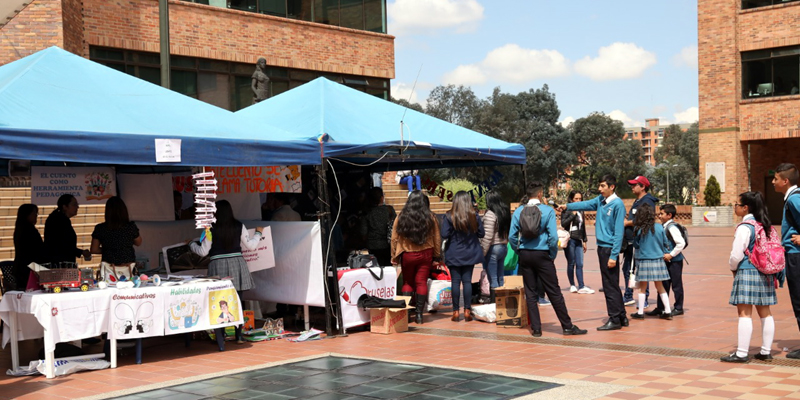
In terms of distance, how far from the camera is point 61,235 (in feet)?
30.5

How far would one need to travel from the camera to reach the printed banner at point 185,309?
8.93 metres

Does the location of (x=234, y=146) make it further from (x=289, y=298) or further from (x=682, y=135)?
(x=682, y=135)

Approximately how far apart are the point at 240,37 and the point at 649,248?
727 inches

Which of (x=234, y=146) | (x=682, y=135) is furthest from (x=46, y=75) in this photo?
(x=682, y=135)

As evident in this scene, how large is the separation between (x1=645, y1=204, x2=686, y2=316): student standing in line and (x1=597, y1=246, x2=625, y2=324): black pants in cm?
102

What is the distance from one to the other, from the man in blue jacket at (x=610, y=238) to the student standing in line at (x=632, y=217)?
53cm

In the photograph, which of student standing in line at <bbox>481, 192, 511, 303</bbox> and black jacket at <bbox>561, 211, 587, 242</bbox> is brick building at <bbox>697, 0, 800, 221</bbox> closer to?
black jacket at <bbox>561, 211, 587, 242</bbox>

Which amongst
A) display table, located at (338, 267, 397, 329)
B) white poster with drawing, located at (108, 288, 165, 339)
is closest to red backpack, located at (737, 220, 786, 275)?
display table, located at (338, 267, 397, 329)

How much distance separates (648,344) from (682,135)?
83973 mm

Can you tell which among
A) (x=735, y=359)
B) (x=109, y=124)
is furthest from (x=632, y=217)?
(x=109, y=124)

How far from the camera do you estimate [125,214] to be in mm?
9594

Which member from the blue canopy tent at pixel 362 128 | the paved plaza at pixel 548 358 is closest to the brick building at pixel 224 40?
the blue canopy tent at pixel 362 128

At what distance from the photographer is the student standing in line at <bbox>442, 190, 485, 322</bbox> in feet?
35.4

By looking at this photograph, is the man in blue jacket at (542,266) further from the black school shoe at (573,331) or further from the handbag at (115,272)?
the handbag at (115,272)
